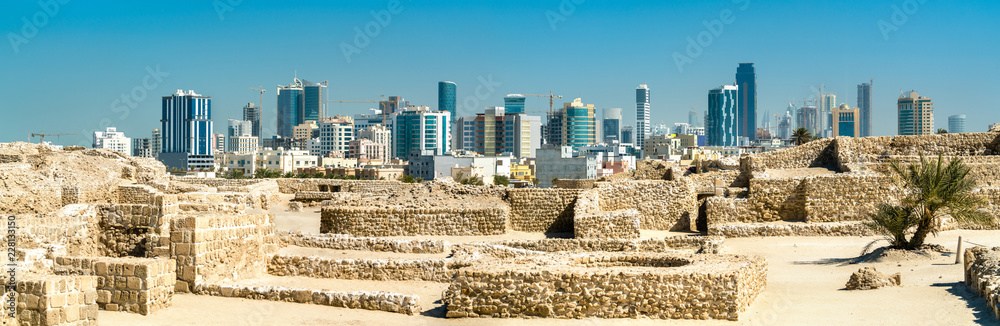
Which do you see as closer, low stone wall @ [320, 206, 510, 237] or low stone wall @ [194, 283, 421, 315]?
low stone wall @ [194, 283, 421, 315]

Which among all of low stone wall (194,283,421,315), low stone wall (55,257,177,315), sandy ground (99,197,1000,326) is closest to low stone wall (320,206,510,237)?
sandy ground (99,197,1000,326)

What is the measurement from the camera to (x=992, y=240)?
20547 millimetres

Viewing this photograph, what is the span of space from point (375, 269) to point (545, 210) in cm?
887

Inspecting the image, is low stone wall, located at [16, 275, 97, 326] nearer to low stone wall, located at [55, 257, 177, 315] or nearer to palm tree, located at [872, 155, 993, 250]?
low stone wall, located at [55, 257, 177, 315]

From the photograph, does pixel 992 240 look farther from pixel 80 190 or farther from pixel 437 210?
pixel 80 190

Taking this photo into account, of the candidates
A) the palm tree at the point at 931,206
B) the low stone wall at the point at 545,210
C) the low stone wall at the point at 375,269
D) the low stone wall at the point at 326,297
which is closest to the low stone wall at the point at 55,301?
the low stone wall at the point at 326,297

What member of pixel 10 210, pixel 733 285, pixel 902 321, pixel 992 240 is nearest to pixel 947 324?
pixel 902 321

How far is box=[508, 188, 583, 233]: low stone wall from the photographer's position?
24906mm

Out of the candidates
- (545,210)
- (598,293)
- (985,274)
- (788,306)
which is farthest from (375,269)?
(985,274)

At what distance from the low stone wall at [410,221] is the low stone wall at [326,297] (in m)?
8.86

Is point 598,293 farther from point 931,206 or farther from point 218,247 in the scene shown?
point 931,206

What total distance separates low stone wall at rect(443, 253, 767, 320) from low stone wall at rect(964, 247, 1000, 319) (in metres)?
3.20

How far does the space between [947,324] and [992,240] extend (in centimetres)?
1029

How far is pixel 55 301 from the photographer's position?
1024 centimetres
